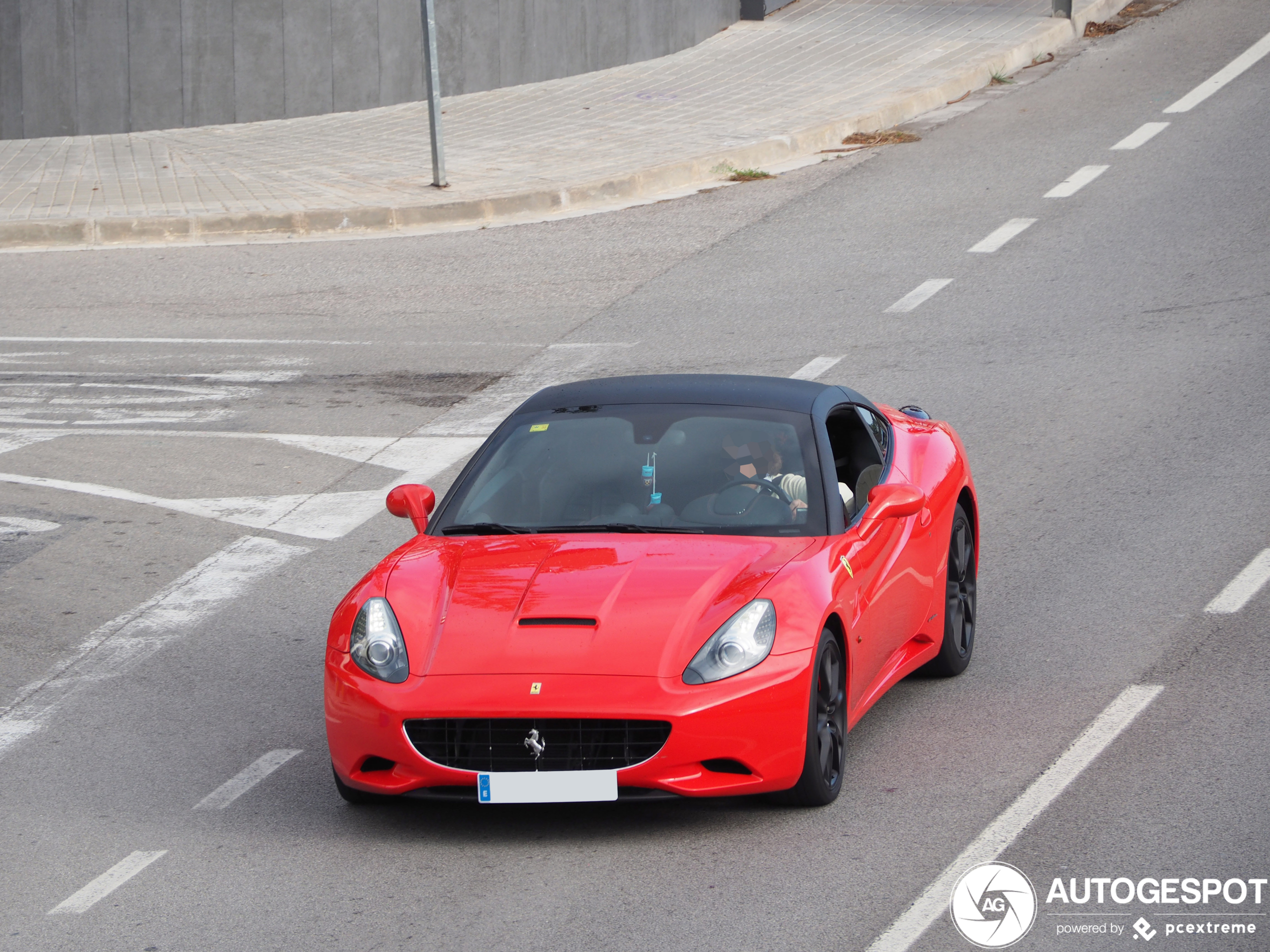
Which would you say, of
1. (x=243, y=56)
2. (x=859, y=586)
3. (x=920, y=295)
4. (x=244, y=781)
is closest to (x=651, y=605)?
(x=859, y=586)

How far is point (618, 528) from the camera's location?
6473 millimetres

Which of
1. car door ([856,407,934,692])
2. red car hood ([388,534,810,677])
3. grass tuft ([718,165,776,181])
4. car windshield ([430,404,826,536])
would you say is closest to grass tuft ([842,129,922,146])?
grass tuft ([718,165,776,181])

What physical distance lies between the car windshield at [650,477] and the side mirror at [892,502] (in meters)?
0.20

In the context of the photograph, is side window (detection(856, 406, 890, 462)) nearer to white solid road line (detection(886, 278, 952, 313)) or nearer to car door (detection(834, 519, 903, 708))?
car door (detection(834, 519, 903, 708))

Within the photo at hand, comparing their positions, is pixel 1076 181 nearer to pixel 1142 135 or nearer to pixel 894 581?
pixel 1142 135

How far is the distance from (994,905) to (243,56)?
61.4 feet

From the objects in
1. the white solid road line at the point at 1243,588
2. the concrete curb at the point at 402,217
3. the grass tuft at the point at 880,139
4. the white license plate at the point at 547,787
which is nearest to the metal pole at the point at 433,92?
the concrete curb at the point at 402,217

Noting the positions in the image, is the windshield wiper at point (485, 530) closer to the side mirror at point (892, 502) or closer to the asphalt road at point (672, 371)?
the asphalt road at point (672, 371)

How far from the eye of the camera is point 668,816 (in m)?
5.96

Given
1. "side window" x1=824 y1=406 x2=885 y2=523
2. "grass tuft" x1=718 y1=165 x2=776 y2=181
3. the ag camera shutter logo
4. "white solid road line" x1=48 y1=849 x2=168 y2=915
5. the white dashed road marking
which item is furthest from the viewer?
"grass tuft" x1=718 y1=165 x2=776 y2=181

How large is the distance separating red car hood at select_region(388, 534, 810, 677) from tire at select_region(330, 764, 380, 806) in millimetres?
499

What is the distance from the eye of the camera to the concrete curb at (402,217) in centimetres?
1711

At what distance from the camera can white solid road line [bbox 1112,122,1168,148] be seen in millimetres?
19141

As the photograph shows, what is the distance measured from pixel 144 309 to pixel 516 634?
33.5 ft
